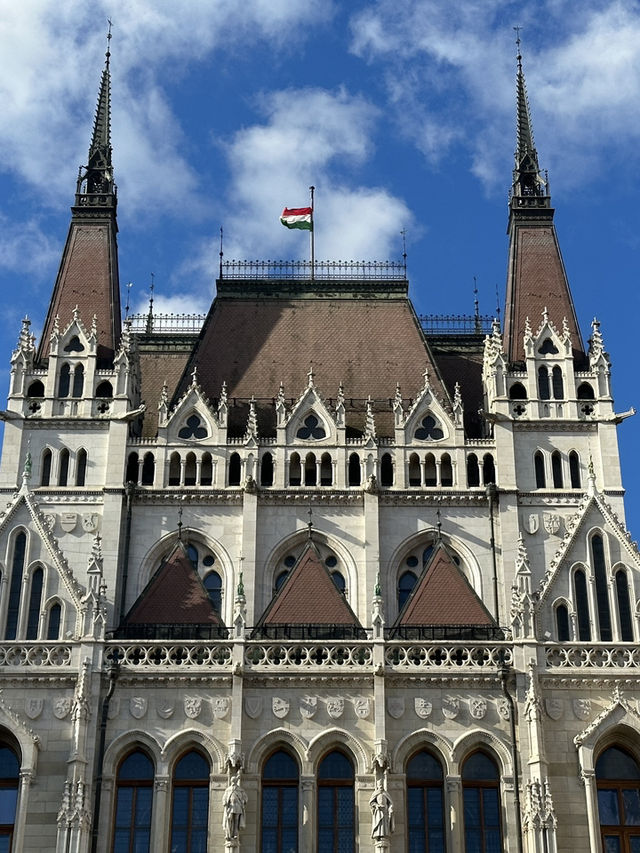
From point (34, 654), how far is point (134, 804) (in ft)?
13.9

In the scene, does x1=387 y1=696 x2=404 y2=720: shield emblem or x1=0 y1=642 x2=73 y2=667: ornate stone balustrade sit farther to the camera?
x1=0 y1=642 x2=73 y2=667: ornate stone balustrade

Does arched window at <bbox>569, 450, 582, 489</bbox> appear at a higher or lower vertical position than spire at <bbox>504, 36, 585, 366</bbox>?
lower

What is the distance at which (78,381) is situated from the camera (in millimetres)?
39594

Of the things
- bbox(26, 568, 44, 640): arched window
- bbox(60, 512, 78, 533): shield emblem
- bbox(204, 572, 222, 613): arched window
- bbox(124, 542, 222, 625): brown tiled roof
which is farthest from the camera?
bbox(60, 512, 78, 533): shield emblem

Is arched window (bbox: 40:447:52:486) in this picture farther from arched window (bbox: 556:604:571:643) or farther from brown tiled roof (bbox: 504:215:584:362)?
arched window (bbox: 556:604:571:643)

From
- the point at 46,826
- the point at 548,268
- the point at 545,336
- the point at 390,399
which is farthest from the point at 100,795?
the point at 548,268

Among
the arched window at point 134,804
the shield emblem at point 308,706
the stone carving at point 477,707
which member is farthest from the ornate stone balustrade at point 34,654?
the stone carving at point 477,707

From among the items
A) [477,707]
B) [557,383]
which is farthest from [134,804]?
[557,383]

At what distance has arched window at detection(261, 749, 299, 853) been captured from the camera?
1202 inches

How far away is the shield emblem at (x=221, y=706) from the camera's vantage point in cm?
3166

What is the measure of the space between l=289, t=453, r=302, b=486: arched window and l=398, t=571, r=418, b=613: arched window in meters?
3.76

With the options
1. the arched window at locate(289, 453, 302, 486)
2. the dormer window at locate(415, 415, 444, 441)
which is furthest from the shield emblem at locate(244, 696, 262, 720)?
the dormer window at locate(415, 415, 444, 441)

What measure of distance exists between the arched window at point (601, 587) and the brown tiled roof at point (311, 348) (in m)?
6.82

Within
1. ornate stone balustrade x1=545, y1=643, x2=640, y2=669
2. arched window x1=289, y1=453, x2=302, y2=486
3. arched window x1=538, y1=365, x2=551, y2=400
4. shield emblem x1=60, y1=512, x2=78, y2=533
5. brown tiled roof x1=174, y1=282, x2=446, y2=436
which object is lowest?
ornate stone balustrade x1=545, y1=643, x2=640, y2=669
